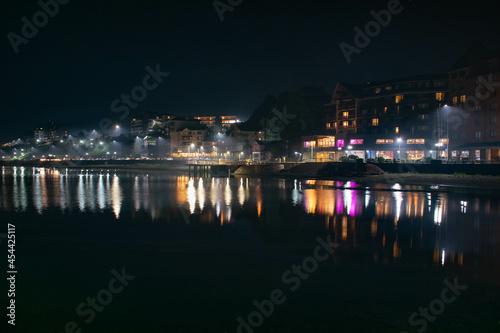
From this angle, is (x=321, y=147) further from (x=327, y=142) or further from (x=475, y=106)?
(x=475, y=106)

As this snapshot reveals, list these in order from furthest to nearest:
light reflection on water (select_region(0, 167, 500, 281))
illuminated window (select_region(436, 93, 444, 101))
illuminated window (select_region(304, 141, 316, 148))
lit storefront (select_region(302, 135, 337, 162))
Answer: illuminated window (select_region(304, 141, 316, 148))
lit storefront (select_region(302, 135, 337, 162))
illuminated window (select_region(436, 93, 444, 101))
light reflection on water (select_region(0, 167, 500, 281))

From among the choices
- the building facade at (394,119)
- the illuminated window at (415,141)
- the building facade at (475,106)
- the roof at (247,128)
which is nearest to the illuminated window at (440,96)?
the building facade at (394,119)

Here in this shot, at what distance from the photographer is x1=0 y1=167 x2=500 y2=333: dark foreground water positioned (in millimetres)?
8539

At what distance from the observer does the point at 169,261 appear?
42.3 ft

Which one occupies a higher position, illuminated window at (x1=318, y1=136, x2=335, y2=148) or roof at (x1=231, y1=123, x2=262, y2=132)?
roof at (x1=231, y1=123, x2=262, y2=132)

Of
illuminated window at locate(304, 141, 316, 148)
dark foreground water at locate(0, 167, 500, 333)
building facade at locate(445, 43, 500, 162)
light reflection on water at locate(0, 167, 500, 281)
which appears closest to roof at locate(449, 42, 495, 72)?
building facade at locate(445, 43, 500, 162)

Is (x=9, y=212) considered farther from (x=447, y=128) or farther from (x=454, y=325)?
(x=447, y=128)

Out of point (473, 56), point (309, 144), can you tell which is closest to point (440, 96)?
point (473, 56)

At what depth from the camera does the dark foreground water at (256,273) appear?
8539 mm

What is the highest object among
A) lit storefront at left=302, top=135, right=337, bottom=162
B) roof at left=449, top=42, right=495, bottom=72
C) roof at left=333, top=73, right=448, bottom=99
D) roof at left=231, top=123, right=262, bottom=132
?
roof at left=449, top=42, right=495, bottom=72

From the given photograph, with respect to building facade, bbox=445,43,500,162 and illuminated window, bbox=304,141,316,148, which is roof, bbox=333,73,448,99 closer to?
building facade, bbox=445,43,500,162

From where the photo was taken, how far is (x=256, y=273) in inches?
456

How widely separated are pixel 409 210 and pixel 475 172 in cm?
2647

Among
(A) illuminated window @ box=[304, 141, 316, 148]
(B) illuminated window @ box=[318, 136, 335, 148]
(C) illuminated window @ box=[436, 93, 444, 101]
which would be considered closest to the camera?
(C) illuminated window @ box=[436, 93, 444, 101]
